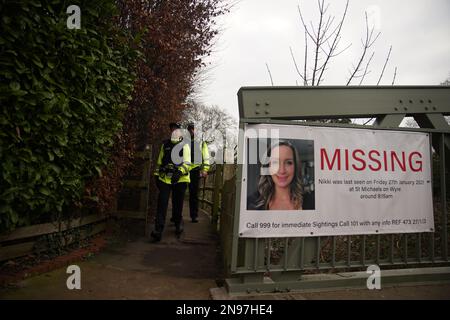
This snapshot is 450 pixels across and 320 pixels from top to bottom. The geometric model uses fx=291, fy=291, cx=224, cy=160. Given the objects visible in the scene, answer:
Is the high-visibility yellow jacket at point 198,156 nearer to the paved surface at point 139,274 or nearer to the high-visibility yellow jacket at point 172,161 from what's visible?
the high-visibility yellow jacket at point 172,161

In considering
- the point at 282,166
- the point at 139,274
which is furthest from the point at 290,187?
the point at 139,274

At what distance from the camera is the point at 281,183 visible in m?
3.05

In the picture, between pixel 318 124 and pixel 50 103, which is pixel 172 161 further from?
pixel 318 124

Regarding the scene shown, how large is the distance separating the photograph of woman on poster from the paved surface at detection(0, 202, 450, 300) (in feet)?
2.96

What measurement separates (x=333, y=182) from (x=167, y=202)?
287 cm

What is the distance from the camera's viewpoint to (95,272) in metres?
3.50

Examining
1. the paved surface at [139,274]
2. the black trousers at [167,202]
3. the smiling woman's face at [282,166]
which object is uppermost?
the smiling woman's face at [282,166]

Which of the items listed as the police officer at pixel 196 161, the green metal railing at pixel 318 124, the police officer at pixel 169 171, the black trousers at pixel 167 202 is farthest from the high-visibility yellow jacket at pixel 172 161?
the green metal railing at pixel 318 124

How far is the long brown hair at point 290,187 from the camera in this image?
9.83 feet

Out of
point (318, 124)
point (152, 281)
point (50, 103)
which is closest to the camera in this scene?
point (50, 103)

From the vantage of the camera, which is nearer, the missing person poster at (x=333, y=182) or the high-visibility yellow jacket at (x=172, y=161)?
the missing person poster at (x=333, y=182)

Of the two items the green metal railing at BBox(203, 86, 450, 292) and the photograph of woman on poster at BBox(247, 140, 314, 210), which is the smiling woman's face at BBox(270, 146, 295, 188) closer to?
the photograph of woman on poster at BBox(247, 140, 314, 210)
